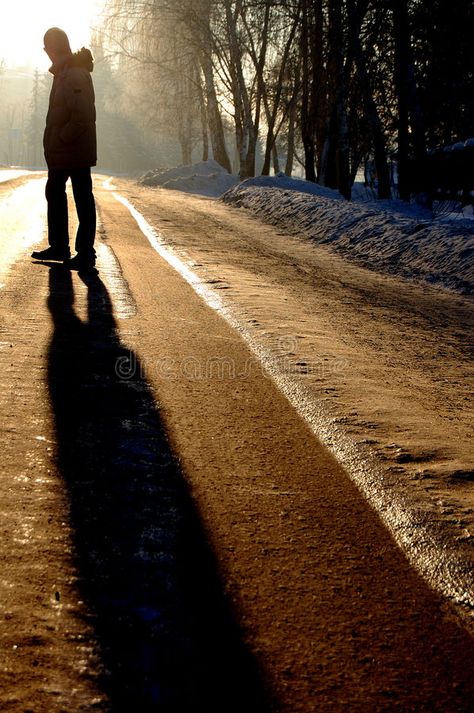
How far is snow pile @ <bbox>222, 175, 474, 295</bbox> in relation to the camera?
7.40 metres

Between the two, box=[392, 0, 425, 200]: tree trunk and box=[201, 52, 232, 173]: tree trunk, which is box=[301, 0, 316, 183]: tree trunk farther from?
box=[201, 52, 232, 173]: tree trunk

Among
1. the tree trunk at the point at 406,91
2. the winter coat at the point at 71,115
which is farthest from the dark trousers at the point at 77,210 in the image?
the tree trunk at the point at 406,91

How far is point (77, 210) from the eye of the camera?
6.36 metres

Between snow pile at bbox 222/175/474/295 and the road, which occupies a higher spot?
snow pile at bbox 222/175/474/295

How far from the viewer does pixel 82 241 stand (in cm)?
616

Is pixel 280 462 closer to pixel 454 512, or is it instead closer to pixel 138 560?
pixel 454 512

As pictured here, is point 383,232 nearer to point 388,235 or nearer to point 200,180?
point 388,235

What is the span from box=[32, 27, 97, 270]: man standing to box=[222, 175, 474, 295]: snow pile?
3.28 m

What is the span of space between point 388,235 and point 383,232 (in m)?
0.24

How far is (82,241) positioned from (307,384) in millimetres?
3393

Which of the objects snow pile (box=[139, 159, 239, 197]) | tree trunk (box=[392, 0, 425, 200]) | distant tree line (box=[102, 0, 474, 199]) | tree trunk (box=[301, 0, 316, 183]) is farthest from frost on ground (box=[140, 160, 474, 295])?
snow pile (box=[139, 159, 239, 197])

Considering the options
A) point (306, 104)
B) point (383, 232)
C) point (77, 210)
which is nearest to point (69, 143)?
point (77, 210)

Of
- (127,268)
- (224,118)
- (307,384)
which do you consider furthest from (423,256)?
(224,118)

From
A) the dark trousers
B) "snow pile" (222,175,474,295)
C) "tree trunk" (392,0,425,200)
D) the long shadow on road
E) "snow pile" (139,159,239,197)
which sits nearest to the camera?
the long shadow on road
